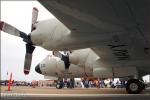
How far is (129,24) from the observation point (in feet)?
36.6

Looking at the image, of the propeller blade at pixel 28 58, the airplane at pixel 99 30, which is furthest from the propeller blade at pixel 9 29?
the propeller blade at pixel 28 58

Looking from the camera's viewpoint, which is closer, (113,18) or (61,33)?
(113,18)

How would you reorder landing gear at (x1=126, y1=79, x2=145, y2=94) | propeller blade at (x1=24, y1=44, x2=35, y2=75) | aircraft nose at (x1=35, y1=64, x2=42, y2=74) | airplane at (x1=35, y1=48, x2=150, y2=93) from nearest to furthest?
propeller blade at (x1=24, y1=44, x2=35, y2=75) → landing gear at (x1=126, y1=79, x2=145, y2=94) → airplane at (x1=35, y1=48, x2=150, y2=93) → aircraft nose at (x1=35, y1=64, x2=42, y2=74)

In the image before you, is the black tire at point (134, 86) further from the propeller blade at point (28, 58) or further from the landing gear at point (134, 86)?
the propeller blade at point (28, 58)

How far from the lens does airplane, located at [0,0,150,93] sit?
9.70m

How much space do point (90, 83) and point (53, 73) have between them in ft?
92.5

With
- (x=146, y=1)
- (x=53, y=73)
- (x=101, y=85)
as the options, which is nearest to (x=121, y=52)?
(x=146, y=1)

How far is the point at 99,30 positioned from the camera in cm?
1188

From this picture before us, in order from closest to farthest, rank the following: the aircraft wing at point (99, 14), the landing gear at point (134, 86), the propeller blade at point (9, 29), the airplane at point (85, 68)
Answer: the aircraft wing at point (99, 14) → the propeller blade at point (9, 29) → the landing gear at point (134, 86) → the airplane at point (85, 68)

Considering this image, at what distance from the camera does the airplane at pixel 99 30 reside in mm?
9703

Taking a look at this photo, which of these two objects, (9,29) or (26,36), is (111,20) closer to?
→ (26,36)

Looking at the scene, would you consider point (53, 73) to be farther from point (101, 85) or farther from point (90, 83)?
point (90, 83)

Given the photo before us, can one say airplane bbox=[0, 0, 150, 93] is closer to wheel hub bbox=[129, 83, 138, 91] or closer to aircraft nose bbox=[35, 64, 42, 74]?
wheel hub bbox=[129, 83, 138, 91]

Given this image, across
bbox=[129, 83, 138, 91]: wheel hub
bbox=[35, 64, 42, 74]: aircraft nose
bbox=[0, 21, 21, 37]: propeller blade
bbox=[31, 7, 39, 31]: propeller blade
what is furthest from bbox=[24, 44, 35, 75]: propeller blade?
bbox=[35, 64, 42, 74]: aircraft nose
